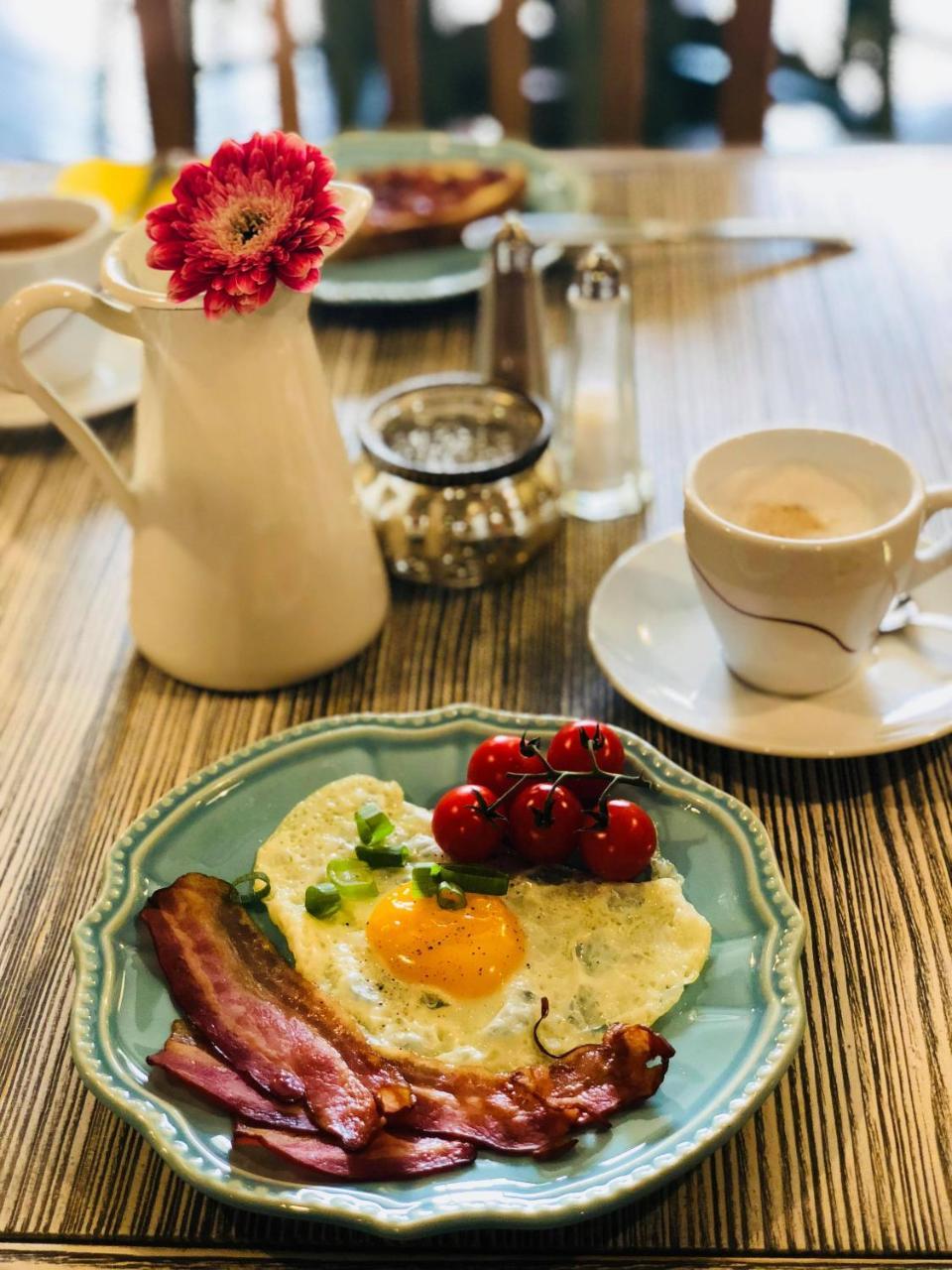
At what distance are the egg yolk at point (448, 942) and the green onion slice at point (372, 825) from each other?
0.06 meters

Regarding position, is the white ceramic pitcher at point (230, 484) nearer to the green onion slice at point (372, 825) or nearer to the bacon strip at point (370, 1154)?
the green onion slice at point (372, 825)

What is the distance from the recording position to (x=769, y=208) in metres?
2.31

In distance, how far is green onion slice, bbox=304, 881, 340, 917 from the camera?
3.35 feet

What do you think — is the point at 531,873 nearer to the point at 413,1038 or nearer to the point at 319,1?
the point at 413,1038

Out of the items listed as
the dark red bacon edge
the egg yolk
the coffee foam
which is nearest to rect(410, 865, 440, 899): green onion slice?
the egg yolk

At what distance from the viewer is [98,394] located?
183cm

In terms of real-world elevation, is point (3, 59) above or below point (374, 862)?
below

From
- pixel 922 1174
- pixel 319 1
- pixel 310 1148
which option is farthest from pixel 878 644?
pixel 319 1

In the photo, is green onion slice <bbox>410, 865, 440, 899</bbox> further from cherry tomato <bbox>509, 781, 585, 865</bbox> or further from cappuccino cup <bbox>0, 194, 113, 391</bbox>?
cappuccino cup <bbox>0, 194, 113, 391</bbox>

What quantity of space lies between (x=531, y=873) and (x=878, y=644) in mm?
467

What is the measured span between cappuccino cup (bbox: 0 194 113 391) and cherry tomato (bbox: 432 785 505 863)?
94cm

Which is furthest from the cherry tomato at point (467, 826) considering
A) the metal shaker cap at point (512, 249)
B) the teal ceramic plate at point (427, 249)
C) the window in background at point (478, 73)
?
the window in background at point (478, 73)

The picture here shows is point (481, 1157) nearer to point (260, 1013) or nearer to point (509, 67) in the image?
point (260, 1013)

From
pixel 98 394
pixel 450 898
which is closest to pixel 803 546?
pixel 450 898
